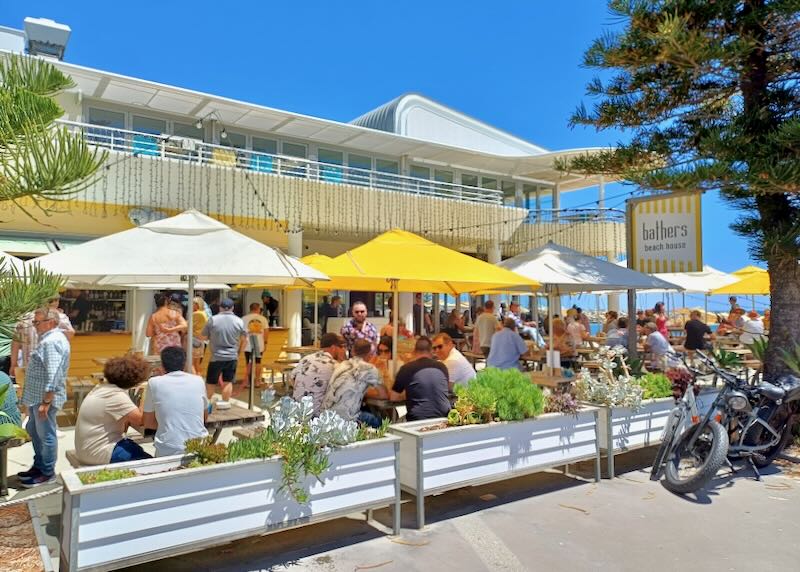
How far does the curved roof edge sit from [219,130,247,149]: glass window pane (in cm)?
692

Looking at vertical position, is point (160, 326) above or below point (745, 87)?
below

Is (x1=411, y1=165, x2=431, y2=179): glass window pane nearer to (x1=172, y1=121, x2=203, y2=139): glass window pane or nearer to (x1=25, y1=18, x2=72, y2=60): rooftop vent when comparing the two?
(x1=172, y1=121, x2=203, y2=139): glass window pane

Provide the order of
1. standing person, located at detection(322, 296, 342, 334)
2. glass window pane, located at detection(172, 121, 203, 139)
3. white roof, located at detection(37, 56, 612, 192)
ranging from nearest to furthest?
white roof, located at detection(37, 56, 612, 192) < standing person, located at detection(322, 296, 342, 334) < glass window pane, located at detection(172, 121, 203, 139)

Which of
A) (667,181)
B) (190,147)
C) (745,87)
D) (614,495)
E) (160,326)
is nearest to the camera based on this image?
(614,495)

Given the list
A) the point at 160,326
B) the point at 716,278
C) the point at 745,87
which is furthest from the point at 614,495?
A: the point at 716,278

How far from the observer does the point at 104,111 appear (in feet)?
48.5

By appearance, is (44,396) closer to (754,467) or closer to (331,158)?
(754,467)

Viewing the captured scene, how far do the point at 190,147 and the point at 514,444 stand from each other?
1105 cm

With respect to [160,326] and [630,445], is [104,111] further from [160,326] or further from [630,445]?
[630,445]

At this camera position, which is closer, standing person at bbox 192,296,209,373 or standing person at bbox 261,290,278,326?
standing person at bbox 192,296,209,373

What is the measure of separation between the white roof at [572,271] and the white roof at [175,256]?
325cm

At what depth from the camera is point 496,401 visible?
474 cm

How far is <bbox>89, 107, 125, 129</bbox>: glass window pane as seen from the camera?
48.1 feet

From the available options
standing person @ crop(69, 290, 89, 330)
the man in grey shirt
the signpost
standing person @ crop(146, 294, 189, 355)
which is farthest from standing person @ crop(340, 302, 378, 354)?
standing person @ crop(69, 290, 89, 330)
